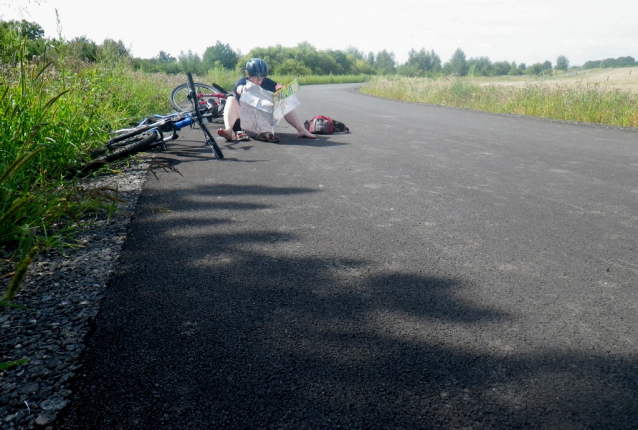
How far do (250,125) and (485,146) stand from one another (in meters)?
4.05

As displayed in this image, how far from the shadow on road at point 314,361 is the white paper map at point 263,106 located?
5.84 metres

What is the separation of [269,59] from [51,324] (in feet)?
274

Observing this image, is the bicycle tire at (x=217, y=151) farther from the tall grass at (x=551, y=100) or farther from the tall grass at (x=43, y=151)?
the tall grass at (x=551, y=100)

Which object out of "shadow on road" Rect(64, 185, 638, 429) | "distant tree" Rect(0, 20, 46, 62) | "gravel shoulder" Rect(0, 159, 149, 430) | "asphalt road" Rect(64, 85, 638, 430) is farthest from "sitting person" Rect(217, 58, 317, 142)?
"shadow on road" Rect(64, 185, 638, 429)

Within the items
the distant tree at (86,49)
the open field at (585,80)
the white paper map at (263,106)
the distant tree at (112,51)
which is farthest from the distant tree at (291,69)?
the white paper map at (263,106)

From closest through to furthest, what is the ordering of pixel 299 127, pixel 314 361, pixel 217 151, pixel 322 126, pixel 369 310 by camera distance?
pixel 314 361, pixel 369 310, pixel 217 151, pixel 299 127, pixel 322 126

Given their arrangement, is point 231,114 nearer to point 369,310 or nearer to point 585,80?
point 369,310

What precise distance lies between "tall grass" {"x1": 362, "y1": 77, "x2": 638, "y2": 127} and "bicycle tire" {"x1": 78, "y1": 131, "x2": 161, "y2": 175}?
1079 cm

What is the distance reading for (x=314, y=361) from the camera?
2.16m

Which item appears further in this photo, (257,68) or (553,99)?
(553,99)

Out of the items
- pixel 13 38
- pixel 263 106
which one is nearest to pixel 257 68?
pixel 263 106

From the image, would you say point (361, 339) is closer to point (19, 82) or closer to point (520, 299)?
point (520, 299)

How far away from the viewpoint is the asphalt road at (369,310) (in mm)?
1880

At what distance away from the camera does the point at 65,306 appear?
257 centimetres
